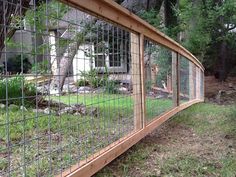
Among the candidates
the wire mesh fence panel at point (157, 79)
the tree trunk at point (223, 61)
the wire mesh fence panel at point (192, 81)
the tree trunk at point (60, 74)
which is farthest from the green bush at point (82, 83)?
the tree trunk at point (223, 61)

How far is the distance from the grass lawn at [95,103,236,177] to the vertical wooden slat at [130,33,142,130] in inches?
11.0

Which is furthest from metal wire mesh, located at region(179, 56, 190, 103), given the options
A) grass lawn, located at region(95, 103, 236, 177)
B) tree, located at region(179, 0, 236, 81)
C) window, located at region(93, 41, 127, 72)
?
tree, located at region(179, 0, 236, 81)

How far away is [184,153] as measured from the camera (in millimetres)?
3113

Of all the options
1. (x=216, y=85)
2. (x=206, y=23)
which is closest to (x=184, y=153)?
(x=206, y=23)

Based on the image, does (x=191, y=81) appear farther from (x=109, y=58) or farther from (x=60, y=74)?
(x=60, y=74)

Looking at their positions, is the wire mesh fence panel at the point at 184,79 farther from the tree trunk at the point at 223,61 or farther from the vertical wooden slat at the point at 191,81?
the tree trunk at the point at 223,61

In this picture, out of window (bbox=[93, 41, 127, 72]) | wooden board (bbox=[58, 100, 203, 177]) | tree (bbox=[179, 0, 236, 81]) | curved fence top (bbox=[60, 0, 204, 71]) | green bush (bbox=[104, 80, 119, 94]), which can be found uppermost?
tree (bbox=[179, 0, 236, 81])

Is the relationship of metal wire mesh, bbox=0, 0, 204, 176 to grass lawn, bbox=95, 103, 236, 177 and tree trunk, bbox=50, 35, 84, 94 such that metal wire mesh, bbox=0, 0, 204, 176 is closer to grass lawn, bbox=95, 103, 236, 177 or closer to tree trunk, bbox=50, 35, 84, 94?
tree trunk, bbox=50, 35, 84, 94

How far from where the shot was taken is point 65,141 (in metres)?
3.11

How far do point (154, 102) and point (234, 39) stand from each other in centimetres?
995

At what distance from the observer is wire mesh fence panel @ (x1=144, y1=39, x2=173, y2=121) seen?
3838 mm

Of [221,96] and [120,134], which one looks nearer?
[120,134]

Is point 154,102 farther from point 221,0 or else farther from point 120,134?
point 221,0

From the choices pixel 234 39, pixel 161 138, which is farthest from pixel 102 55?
pixel 234 39
